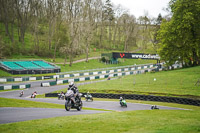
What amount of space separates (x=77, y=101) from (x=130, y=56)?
2107 inches

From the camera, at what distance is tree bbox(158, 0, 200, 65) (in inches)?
1866

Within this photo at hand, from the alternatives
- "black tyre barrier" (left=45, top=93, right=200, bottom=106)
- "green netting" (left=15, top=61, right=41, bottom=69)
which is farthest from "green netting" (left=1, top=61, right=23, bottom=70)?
"black tyre barrier" (left=45, top=93, right=200, bottom=106)

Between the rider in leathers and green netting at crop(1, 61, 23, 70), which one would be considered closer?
the rider in leathers

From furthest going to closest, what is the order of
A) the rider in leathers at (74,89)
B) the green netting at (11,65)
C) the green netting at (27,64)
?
the green netting at (27,64)
the green netting at (11,65)
the rider in leathers at (74,89)

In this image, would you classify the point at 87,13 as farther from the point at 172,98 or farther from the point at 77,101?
the point at 77,101

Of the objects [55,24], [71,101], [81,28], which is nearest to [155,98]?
[71,101]

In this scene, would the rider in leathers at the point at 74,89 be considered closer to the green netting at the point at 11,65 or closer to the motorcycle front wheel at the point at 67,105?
the motorcycle front wheel at the point at 67,105

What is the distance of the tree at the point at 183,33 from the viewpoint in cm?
4741

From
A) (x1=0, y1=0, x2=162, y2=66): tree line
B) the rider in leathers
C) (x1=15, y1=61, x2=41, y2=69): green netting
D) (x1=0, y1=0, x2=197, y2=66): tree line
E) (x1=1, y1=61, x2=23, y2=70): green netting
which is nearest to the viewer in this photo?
the rider in leathers

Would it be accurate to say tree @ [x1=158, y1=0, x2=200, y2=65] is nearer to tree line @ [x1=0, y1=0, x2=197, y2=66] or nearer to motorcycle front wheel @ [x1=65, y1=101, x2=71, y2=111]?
tree line @ [x1=0, y1=0, x2=197, y2=66]

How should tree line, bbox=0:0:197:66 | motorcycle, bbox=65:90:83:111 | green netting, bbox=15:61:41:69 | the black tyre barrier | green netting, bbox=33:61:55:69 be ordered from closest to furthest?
motorcycle, bbox=65:90:83:111
the black tyre barrier
tree line, bbox=0:0:197:66
green netting, bbox=15:61:41:69
green netting, bbox=33:61:55:69

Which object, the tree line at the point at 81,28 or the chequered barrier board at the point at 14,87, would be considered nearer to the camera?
the chequered barrier board at the point at 14,87

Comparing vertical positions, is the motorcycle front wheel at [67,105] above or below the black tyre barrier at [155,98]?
above

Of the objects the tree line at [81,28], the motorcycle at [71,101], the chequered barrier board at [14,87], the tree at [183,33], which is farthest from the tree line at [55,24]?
the motorcycle at [71,101]
